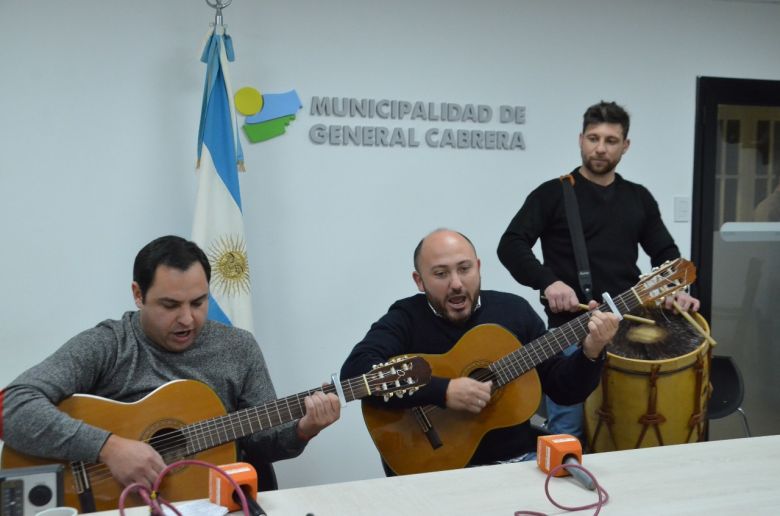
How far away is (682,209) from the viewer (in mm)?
4078

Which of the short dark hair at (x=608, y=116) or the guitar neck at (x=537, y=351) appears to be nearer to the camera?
the guitar neck at (x=537, y=351)

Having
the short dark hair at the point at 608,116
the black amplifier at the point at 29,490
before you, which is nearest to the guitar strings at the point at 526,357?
the short dark hair at the point at 608,116

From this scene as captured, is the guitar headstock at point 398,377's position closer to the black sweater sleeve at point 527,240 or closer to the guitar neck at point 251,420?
the guitar neck at point 251,420

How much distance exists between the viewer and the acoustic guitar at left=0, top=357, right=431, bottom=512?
1.87 meters

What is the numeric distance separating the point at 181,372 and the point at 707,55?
136 inches

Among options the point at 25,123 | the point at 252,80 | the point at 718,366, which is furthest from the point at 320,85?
the point at 718,366

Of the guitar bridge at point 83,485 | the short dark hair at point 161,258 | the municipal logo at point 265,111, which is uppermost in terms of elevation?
the municipal logo at point 265,111

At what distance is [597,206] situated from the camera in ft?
9.52

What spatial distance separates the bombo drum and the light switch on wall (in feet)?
5.52

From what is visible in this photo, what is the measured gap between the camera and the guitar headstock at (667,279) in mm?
2416

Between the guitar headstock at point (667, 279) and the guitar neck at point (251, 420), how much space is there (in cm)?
104

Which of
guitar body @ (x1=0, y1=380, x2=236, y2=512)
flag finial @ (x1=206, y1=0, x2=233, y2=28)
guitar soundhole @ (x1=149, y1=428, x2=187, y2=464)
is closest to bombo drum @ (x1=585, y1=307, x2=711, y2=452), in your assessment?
guitar body @ (x1=0, y1=380, x2=236, y2=512)

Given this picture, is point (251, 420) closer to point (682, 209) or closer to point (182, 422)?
point (182, 422)

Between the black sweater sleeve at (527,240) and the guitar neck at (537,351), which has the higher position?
the black sweater sleeve at (527,240)
